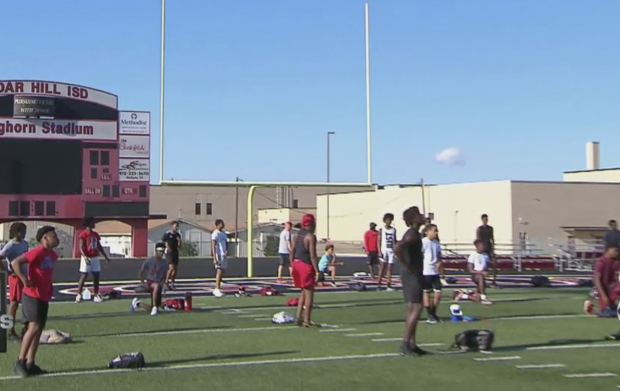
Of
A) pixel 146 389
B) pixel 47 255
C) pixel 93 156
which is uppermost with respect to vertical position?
pixel 93 156

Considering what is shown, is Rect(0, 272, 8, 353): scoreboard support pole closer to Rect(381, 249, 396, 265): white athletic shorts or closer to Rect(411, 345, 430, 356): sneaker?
Rect(411, 345, 430, 356): sneaker

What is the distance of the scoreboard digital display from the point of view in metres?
34.6

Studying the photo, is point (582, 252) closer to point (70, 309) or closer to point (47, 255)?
point (70, 309)

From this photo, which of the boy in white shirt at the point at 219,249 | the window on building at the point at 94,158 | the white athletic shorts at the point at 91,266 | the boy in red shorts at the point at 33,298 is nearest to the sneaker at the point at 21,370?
the boy in red shorts at the point at 33,298

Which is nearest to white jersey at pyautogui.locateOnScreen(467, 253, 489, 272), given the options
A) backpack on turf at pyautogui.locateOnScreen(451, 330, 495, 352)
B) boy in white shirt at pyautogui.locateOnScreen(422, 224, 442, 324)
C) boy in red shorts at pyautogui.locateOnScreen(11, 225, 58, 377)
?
boy in white shirt at pyautogui.locateOnScreen(422, 224, 442, 324)

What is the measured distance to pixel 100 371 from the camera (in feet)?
32.1

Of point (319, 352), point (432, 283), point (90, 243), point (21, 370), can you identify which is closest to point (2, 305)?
point (21, 370)

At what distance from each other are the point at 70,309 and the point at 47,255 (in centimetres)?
802

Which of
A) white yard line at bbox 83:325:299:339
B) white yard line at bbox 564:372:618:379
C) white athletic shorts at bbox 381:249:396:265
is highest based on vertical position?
white athletic shorts at bbox 381:249:396:265

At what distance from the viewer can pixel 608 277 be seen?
48.6 feet

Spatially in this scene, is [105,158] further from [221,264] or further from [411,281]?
[411,281]

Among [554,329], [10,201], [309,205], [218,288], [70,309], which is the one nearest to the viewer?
[554,329]

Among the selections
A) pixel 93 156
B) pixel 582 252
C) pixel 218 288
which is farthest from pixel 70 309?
pixel 582 252

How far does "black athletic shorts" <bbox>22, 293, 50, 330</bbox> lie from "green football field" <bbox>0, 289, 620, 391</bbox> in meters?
0.59
